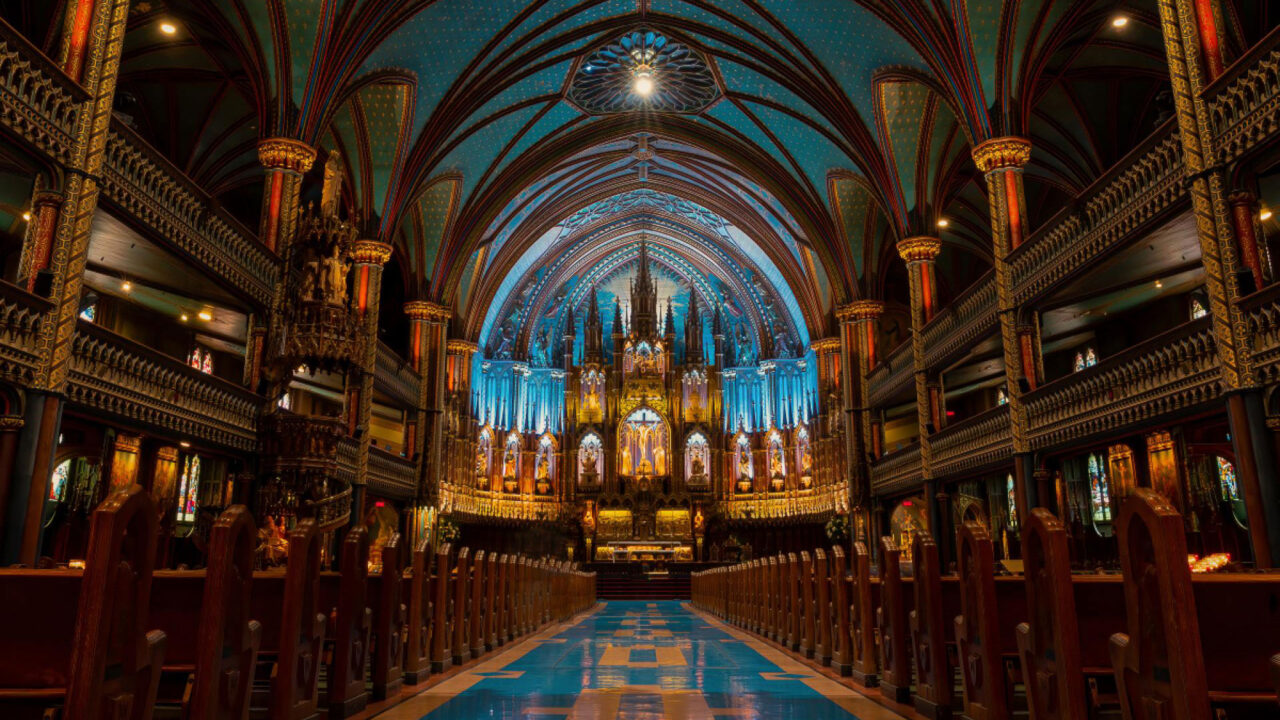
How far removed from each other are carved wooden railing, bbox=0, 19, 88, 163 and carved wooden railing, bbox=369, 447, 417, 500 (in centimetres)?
1219

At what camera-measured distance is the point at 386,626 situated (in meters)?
7.34

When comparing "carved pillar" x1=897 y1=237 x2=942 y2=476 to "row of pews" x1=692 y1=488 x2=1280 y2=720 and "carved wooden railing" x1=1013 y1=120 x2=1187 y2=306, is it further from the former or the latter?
"row of pews" x1=692 y1=488 x2=1280 y2=720

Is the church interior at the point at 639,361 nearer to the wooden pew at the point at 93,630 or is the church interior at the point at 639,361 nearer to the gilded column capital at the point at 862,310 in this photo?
the wooden pew at the point at 93,630

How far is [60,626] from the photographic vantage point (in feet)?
12.8

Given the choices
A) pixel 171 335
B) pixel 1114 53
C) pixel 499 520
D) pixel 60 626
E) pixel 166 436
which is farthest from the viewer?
pixel 499 520

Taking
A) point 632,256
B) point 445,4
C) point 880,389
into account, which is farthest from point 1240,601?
point 632,256

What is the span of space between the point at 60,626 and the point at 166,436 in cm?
1010

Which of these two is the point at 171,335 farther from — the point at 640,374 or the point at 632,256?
the point at 632,256

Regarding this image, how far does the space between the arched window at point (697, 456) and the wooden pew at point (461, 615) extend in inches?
997

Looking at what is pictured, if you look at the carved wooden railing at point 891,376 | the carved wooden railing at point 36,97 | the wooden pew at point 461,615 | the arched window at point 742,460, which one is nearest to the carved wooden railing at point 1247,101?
the wooden pew at point 461,615

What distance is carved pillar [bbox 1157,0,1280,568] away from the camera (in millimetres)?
9406

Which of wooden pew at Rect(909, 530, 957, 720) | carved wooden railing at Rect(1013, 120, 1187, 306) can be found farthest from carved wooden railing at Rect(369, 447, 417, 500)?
wooden pew at Rect(909, 530, 957, 720)

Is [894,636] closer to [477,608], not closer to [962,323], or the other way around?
[477,608]

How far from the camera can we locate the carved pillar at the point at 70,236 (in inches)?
368
